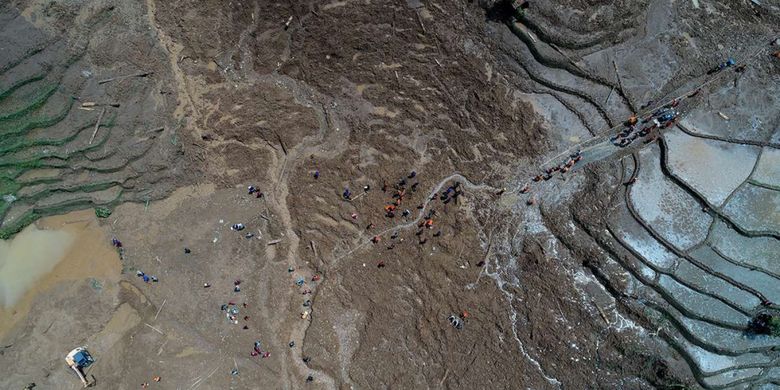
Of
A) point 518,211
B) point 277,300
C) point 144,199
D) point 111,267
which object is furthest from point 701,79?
point 111,267

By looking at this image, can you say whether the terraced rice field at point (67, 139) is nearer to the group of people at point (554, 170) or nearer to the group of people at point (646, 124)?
the group of people at point (554, 170)

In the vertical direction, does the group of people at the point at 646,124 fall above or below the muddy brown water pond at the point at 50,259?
above

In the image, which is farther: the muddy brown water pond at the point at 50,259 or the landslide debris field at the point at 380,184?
the muddy brown water pond at the point at 50,259

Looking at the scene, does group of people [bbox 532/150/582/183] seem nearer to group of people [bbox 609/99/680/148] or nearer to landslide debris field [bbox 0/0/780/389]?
landslide debris field [bbox 0/0/780/389]

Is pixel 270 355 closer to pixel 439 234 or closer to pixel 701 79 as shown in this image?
pixel 439 234

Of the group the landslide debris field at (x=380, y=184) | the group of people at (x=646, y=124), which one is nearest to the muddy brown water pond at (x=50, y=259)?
the landslide debris field at (x=380, y=184)

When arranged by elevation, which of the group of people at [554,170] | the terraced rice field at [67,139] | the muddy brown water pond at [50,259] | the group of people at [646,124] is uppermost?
the group of people at [646,124]

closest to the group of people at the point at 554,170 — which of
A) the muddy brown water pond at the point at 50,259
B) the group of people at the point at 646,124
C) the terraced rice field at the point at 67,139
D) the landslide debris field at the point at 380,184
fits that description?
the landslide debris field at the point at 380,184

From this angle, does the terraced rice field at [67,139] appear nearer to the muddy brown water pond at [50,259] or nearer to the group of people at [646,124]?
the muddy brown water pond at [50,259]
